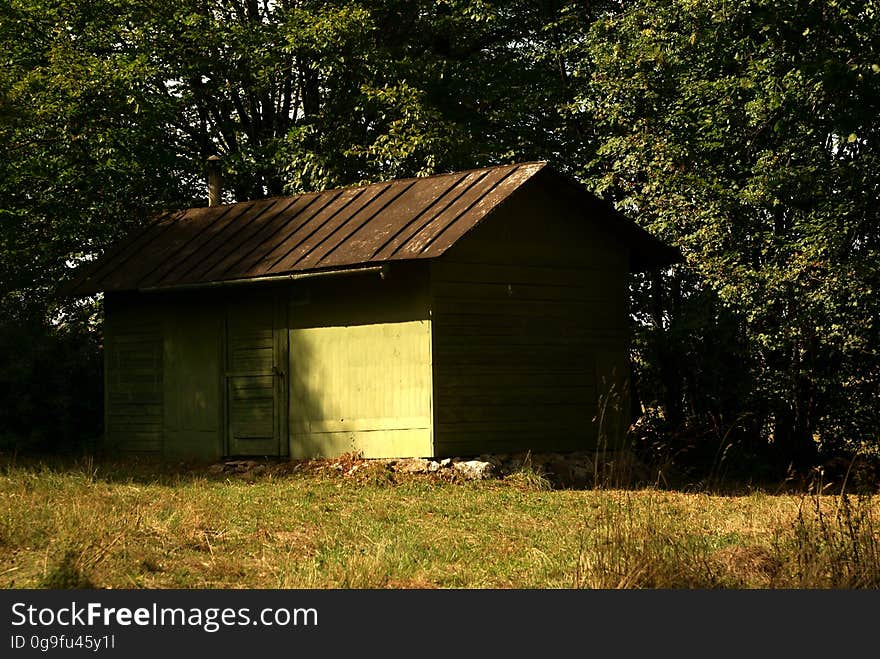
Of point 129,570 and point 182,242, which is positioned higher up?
point 182,242

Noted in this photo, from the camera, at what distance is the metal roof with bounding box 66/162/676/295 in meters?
16.4

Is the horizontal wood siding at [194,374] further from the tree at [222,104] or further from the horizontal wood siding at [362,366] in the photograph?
the tree at [222,104]

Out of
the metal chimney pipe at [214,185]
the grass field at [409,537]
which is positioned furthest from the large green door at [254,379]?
the metal chimney pipe at [214,185]

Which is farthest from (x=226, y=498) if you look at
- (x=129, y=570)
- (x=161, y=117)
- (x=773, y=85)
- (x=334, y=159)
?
(x=161, y=117)

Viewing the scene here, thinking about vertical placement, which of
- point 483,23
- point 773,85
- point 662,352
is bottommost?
point 662,352

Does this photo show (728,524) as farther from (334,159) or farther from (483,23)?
(483,23)

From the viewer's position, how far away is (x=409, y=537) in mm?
11195

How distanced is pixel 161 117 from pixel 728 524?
16595 millimetres

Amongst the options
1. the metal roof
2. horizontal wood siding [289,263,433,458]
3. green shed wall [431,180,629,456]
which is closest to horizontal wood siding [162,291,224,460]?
the metal roof

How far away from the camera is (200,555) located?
10.2m

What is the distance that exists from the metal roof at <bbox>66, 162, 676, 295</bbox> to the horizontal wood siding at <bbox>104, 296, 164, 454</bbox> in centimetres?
90

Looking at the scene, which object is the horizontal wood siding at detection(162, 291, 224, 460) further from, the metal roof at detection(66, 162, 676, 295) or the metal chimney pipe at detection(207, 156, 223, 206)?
the metal chimney pipe at detection(207, 156, 223, 206)

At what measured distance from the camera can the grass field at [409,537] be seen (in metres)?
8.73

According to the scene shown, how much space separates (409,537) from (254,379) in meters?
7.68
